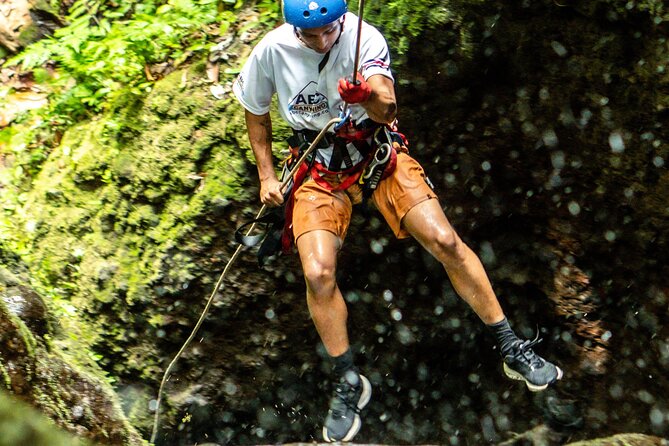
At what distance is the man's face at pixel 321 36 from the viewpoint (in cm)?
379

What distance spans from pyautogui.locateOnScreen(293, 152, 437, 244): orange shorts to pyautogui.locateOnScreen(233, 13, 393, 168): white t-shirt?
208mm

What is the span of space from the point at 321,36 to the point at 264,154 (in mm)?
985

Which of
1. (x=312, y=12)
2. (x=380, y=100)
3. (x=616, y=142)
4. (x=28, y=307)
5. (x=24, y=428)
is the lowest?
(x=28, y=307)

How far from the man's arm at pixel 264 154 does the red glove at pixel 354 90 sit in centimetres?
92

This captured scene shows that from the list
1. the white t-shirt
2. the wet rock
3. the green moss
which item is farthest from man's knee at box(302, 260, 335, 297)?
the green moss

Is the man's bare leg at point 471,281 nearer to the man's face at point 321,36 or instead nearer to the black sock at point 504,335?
the black sock at point 504,335

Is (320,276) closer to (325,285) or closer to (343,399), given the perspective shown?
(325,285)

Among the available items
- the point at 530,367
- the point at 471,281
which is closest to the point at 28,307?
the point at 471,281

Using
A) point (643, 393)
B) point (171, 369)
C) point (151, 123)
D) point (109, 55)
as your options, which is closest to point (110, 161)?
point (151, 123)

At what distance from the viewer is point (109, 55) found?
665 cm

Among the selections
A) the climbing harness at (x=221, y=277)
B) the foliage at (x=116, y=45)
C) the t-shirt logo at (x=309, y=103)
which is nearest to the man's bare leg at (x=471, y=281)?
the climbing harness at (x=221, y=277)

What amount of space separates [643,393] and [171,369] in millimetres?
3704

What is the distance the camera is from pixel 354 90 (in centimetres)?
365

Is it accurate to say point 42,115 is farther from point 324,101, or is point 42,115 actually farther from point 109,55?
point 324,101
